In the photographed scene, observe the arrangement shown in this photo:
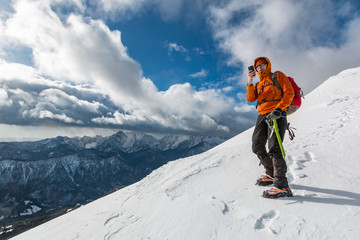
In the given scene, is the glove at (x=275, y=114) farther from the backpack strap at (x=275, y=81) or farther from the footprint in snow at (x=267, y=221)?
the footprint in snow at (x=267, y=221)

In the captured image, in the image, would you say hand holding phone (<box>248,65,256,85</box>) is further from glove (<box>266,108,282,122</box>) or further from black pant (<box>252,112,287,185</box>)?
glove (<box>266,108,282,122</box>)

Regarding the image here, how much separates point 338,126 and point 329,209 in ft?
20.5

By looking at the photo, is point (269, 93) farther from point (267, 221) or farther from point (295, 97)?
point (267, 221)

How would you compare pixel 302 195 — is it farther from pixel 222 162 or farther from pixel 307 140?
pixel 307 140

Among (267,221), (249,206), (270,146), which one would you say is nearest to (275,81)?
(270,146)

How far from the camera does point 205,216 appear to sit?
14.3 feet

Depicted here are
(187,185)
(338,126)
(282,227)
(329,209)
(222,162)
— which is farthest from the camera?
(338,126)

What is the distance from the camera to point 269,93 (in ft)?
18.2

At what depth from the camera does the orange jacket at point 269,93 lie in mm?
5023

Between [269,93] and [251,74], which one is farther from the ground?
[251,74]

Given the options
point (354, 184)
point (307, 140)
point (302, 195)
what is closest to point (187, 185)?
point (302, 195)

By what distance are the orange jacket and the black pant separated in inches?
11.8

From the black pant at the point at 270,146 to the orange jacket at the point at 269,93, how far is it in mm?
301

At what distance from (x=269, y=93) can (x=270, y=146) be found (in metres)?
1.42
